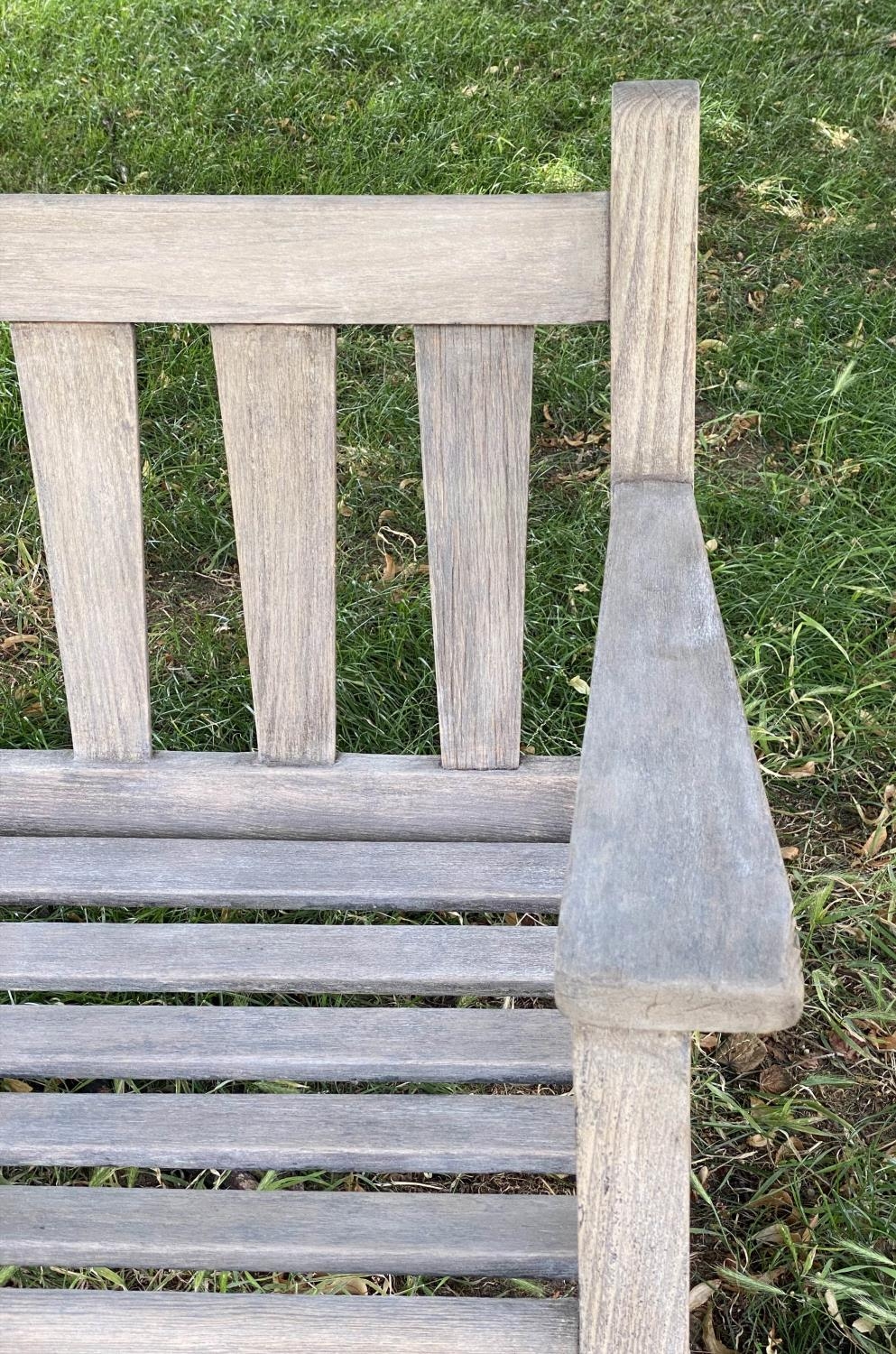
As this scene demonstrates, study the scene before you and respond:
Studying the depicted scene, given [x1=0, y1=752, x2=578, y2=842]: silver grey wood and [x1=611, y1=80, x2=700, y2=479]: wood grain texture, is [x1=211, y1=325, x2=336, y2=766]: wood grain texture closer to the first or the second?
[x1=0, y1=752, x2=578, y2=842]: silver grey wood

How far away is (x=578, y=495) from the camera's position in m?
2.88

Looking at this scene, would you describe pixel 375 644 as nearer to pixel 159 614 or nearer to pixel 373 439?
pixel 159 614

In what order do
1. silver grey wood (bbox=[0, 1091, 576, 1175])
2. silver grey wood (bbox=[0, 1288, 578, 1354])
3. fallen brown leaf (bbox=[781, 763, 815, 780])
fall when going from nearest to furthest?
silver grey wood (bbox=[0, 1288, 578, 1354]) → silver grey wood (bbox=[0, 1091, 576, 1175]) → fallen brown leaf (bbox=[781, 763, 815, 780])

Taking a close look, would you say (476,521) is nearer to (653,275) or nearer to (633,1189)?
(653,275)

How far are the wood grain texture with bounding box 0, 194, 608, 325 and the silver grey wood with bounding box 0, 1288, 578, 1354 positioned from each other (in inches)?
34.4

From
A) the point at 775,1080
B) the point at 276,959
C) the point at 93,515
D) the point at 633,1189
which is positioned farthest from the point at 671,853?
the point at 775,1080

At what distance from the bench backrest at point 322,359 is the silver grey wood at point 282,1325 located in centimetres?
63

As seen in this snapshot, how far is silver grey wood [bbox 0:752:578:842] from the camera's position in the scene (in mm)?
1504

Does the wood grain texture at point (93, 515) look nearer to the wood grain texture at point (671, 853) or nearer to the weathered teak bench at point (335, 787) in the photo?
the weathered teak bench at point (335, 787)

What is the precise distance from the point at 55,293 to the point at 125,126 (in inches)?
123

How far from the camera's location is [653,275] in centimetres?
133

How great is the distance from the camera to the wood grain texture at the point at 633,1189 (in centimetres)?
78

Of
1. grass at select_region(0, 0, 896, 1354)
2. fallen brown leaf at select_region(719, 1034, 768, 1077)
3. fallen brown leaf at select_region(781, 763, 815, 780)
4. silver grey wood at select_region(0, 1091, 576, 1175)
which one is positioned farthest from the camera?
fallen brown leaf at select_region(781, 763, 815, 780)

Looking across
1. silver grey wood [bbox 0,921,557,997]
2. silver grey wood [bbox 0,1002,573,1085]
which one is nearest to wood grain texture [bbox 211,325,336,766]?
silver grey wood [bbox 0,921,557,997]
